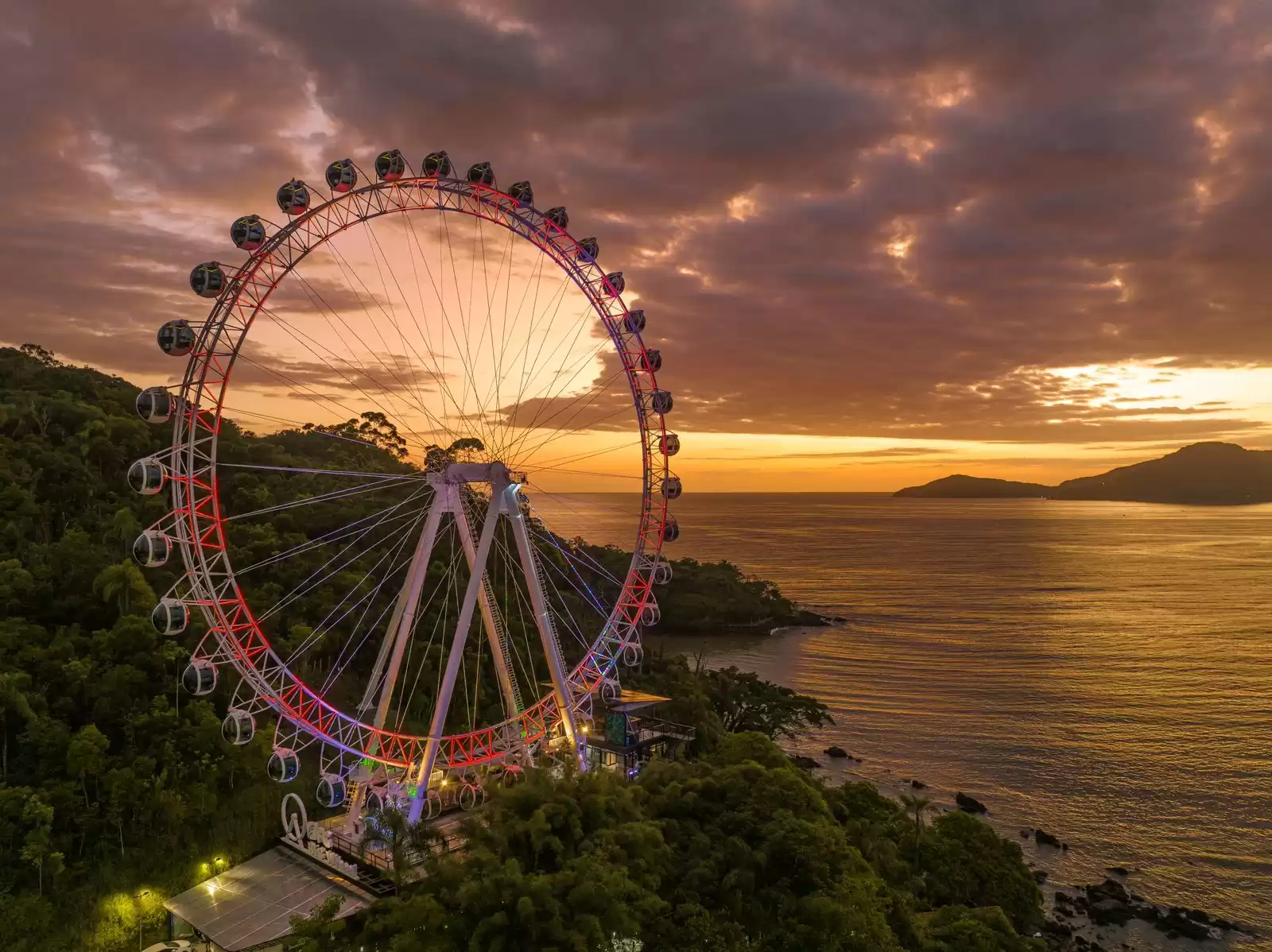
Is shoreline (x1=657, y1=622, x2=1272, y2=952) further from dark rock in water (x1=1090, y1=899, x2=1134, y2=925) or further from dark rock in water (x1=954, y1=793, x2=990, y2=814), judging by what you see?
dark rock in water (x1=954, y1=793, x2=990, y2=814)

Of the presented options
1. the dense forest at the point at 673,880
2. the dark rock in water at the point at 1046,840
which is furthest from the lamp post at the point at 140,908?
the dark rock in water at the point at 1046,840

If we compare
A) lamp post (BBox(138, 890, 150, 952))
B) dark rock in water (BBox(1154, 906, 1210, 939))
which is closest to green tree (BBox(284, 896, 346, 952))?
lamp post (BBox(138, 890, 150, 952))

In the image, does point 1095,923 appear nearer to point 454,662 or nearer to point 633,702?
point 633,702

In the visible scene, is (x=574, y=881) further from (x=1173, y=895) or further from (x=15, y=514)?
(x=15, y=514)

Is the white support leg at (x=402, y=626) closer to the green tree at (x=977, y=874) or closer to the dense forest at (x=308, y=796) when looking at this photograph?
the dense forest at (x=308, y=796)

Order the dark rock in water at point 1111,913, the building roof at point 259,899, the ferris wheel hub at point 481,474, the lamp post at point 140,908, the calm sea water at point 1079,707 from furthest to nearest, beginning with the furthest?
the calm sea water at point 1079,707 → the dark rock in water at point 1111,913 → the ferris wheel hub at point 481,474 → the lamp post at point 140,908 → the building roof at point 259,899
